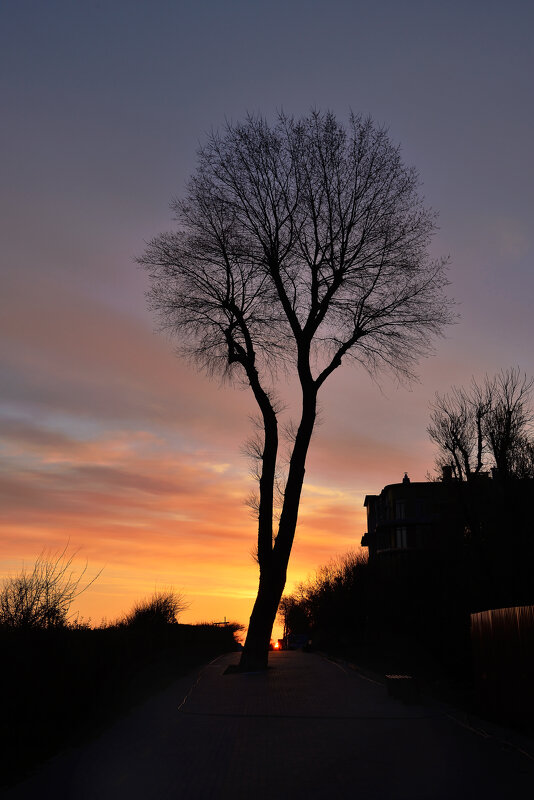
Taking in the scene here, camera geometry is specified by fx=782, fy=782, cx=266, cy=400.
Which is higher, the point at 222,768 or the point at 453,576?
the point at 453,576

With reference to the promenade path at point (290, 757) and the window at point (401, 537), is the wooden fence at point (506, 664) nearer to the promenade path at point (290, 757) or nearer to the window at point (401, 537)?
the promenade path at point (290, 757)

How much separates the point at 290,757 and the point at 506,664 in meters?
3.80

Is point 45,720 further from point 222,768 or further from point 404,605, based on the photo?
point 404,605

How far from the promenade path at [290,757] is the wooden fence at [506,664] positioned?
0.50m

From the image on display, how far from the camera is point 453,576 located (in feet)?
80.1

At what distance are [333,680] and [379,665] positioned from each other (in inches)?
266

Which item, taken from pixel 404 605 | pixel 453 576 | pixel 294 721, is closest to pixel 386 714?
pixel 294 721

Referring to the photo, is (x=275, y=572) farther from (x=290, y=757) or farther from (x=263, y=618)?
(x=290, y=757)

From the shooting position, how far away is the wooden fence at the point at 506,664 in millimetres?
9992

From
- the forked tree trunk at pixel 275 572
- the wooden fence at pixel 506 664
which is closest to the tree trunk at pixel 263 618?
the forked tree trunk at pixel 275 572

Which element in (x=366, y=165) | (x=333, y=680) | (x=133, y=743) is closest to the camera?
(x=133, y=743)

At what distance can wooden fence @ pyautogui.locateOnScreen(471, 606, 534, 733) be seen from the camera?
9992 millimetres

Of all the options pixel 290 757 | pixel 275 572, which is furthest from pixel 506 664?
Answer: pixel 275 572

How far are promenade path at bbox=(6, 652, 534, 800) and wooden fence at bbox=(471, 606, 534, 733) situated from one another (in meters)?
0.50
